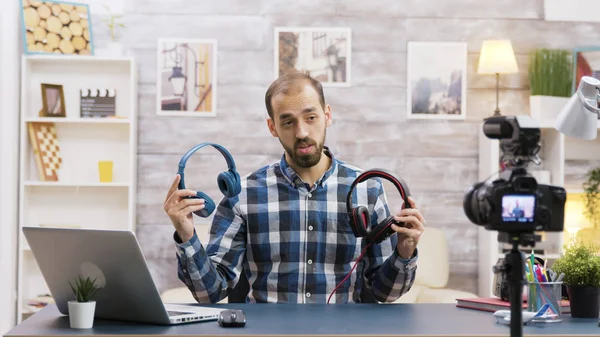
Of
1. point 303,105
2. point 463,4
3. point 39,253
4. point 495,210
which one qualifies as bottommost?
point 39,253

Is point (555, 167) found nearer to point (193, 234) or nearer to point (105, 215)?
point (105, 215)

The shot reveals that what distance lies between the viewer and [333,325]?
1770 mm

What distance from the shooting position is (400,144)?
4.88 m

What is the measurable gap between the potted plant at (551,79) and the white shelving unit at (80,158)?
2226mm

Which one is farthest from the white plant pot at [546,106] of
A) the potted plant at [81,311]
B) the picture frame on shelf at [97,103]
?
the potted plant at [81,311]

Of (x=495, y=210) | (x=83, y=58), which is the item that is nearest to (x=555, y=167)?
(x=83, y=58)

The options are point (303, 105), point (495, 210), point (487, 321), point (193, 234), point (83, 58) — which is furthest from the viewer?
point (83, 58)

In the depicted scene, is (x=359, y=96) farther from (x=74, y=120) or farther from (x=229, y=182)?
(x=229, y=182)

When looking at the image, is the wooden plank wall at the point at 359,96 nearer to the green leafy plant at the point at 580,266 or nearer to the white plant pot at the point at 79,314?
the green leafy plant at the point at 580,266

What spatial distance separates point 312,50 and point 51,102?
57.8 inches

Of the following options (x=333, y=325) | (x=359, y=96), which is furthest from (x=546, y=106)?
(x=333, y=325)

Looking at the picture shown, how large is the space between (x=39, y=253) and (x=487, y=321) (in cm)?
101

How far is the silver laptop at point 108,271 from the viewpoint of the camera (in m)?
1.76

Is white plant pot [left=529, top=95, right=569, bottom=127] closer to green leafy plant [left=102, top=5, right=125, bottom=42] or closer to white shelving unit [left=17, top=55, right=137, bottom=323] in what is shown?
white shelving unit [left=17, top=55, right=137, bottom=323]
